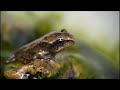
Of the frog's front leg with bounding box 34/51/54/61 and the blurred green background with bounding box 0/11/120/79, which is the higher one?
the blurred green background with bounding box 0/11/120/79

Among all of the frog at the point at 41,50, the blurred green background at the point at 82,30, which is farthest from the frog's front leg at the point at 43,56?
the blurred green background at the point at 82,30

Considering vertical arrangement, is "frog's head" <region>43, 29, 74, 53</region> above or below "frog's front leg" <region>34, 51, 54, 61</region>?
above

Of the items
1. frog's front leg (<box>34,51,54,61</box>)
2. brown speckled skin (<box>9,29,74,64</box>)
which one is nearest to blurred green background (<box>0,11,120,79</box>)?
brown speckled skin (<box>9,29,74,64</box>)

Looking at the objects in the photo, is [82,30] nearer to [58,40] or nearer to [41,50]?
[58,40]

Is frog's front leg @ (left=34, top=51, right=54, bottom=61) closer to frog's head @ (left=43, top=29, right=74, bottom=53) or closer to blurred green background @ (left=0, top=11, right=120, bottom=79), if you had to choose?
frog's head @ (left=43, top=29, right=74, bottom=53)

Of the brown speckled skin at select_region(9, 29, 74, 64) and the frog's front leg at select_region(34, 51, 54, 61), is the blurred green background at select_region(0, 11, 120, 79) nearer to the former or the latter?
the brown speckled skin at select_region(9, 29, 74, 64)

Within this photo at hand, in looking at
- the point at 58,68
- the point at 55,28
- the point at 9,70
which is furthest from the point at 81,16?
the point at 9,70
